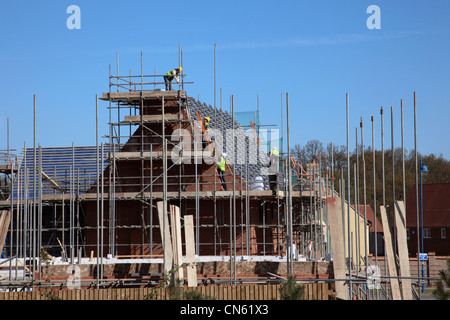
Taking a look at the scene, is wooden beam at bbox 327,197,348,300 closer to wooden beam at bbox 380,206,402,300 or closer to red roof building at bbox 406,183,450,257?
wooden beam at bbox 380,206,402,300

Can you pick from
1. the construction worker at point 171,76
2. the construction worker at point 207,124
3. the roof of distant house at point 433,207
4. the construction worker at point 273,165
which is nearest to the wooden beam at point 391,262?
the construction worker at point 273,165

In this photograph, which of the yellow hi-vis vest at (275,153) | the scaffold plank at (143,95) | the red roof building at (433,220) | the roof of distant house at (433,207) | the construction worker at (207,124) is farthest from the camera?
the roof of distant house at (433,207)

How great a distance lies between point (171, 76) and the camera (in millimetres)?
26984

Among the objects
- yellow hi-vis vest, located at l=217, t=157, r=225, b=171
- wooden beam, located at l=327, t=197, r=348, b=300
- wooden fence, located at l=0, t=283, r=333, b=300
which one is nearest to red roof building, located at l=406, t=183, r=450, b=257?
yellow hi-vis vest, located at l=217, t=157, r=225, b=171

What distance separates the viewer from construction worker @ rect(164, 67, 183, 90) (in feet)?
87.6

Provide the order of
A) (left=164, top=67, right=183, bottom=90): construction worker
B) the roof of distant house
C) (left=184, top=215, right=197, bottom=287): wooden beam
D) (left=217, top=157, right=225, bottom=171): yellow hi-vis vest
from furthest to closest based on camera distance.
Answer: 1. the roof of distant house
2. (left=164, top=67, right=183, bottom=90): construction worker
3. (left=217, top=157, right=225, bottom=171): yellow hi-vis vest
4. (left=184, top=215, right=197, bottom=287): wooden beam

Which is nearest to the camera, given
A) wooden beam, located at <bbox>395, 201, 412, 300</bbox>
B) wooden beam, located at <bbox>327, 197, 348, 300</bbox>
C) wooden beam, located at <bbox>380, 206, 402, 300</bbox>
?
wooden beam, located at <bbox>327, 197, 348, 300</bbox>

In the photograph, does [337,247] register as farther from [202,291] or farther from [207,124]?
[207,124]

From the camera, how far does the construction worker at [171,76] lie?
87.6ft

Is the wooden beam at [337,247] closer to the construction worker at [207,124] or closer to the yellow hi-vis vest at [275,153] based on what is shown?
the yellow hi-vis vest at [275,153]

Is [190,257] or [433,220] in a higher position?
[190,257]

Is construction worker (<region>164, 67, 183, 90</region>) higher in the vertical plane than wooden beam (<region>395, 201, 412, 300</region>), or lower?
higher

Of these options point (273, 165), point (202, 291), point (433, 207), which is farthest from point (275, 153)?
point (433, 207)

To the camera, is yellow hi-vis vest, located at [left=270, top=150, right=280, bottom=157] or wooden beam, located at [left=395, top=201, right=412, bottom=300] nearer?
wooden beam, located at [left=395, top=201, right=412, bottom=300]
